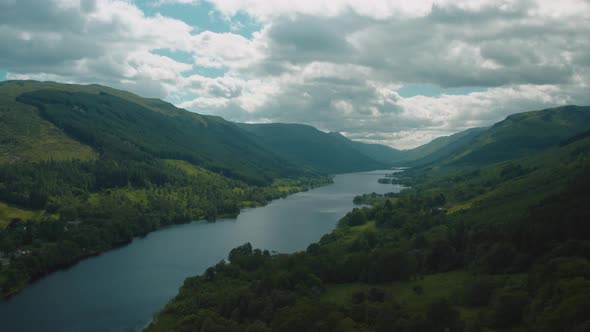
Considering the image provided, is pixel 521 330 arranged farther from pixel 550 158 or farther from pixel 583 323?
pixel 550 158

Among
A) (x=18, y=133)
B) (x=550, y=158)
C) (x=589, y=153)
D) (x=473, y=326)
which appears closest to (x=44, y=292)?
(x=473, y=326)

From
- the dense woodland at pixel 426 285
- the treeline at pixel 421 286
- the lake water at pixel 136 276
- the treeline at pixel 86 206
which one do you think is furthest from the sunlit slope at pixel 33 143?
the dense woodland at pixel 426 285

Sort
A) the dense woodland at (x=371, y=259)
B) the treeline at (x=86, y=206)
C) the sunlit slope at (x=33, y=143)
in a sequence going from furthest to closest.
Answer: the sunlit slope at (x=33, y=143), the treeline at (x=86, y=206), the dense woodland at (x=371, y=259)

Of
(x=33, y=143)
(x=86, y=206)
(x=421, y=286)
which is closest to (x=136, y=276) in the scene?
(x=86, y=206)

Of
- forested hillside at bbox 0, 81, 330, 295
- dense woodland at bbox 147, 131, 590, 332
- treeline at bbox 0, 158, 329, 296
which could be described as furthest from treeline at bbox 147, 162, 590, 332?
forested hillside at bbox 0, 81, 330, 295

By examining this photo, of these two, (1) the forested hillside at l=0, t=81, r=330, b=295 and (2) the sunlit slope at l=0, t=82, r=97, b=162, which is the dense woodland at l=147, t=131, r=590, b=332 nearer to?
(1) the forested hillside at l=0, t=81, r=330, b=295

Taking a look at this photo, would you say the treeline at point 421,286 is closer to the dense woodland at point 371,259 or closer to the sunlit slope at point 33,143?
the dense woodland at point 371,259
